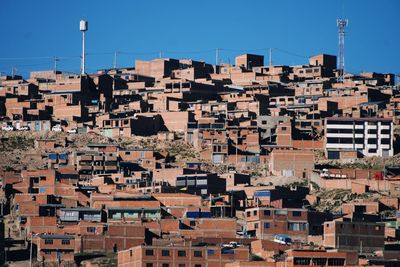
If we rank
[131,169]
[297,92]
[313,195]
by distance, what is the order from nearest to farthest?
[313,195]
[131,169]
[297,92]

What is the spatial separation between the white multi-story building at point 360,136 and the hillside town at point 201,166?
95mm

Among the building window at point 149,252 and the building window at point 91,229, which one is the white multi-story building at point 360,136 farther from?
the building window at point 149,252

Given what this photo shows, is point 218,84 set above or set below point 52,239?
above

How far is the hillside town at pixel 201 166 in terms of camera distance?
8731 centimetres

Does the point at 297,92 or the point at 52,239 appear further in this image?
the point at 297,92

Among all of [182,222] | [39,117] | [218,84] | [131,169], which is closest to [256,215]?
[182,222]

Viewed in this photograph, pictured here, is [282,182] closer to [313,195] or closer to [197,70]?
[313,195]

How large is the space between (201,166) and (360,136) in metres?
11.4

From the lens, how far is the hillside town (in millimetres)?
87312

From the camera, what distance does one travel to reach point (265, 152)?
11162 centimetres

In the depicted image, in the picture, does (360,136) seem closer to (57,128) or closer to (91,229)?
(57,128)

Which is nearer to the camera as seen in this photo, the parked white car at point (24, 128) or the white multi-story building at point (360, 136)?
the white multi-story building at point (360, 136)

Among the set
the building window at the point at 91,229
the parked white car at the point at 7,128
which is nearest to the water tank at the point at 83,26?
the parked white car at the point at 7,128

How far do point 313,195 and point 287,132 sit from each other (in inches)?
523
